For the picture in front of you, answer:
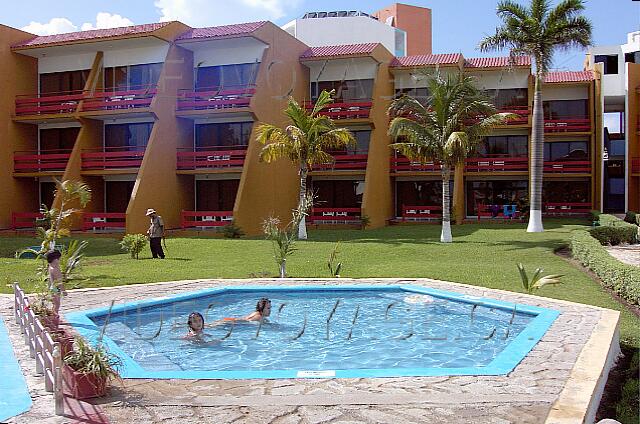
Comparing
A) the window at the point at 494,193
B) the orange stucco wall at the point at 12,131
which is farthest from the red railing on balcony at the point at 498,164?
the orange stucco wall at the point at 12,131

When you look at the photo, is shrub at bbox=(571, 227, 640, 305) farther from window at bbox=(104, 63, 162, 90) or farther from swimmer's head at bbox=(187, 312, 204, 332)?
window at bbox=(104, 63, 162, 90)

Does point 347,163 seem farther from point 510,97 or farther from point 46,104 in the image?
point 46,104

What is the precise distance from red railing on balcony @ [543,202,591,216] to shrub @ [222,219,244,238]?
17.1 metres

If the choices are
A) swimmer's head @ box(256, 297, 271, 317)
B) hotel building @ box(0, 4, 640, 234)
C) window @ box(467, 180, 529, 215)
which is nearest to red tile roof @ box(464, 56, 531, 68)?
hotel building @ box(0, 4, 640, 234)

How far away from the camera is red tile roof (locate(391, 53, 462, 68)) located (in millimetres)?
32406

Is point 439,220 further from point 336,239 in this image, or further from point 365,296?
point 365,296

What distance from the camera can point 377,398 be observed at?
6.13 m

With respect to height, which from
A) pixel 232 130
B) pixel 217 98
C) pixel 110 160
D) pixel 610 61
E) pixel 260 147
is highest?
pixel 610 61

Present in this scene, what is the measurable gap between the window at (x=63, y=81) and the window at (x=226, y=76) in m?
5.69

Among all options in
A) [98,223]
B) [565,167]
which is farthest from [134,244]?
[565,167]

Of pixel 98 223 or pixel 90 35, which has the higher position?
pixel 90 35

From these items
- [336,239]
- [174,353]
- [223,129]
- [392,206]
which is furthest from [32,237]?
[174,353]

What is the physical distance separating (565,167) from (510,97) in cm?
466

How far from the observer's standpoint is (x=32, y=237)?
1061 inches
